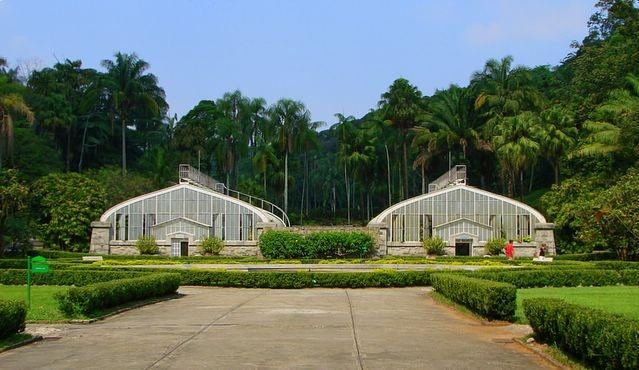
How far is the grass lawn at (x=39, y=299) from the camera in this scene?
17.8m

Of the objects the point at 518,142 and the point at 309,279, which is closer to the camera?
the point at 309,279

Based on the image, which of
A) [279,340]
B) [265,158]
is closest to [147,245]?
[265,158]

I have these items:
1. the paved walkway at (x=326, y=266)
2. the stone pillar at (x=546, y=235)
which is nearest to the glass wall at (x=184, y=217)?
the paved walkway at (x=326, y=266)

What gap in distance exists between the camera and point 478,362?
12008 millimetres

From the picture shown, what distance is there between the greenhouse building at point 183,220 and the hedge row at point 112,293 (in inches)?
990

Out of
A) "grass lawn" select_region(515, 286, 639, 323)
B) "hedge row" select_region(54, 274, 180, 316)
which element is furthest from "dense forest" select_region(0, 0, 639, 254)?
"hedge row" select_region(54, 274, 180, 316)

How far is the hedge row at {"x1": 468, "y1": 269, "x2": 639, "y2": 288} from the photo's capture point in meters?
28.5

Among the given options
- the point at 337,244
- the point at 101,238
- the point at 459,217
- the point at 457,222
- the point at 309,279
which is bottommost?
the point at 309,279

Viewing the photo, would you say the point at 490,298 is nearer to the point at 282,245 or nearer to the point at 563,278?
the point at 563,278

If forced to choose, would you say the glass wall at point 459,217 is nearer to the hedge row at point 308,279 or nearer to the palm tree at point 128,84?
the hedge row at point 308,279

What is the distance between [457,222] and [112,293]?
33990 millimetres

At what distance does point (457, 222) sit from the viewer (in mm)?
50281

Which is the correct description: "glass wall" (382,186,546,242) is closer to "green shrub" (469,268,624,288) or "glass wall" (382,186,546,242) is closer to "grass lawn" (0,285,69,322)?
"green shrub" (469,268,624,288)

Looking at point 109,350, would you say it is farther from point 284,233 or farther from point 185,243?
point 185,243
